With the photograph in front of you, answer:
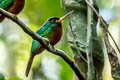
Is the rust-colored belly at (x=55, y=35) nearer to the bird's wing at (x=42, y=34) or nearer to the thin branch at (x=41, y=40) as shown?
the bird's wing at (x=42, y=34)

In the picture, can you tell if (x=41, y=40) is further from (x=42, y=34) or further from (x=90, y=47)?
(x=42, y=34)

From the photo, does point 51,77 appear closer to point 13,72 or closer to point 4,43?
point 13,72

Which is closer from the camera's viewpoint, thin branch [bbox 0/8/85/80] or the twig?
thin branch [bbox 0/8/85/80]

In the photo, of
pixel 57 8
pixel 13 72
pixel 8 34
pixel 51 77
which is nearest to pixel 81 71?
pixel 57 8

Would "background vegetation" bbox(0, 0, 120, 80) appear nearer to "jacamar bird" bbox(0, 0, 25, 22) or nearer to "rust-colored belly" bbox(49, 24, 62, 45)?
"rust-colored belly" bbox(49, 24, 62, 45)

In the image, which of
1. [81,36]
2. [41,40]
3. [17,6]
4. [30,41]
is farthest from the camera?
[30,41]

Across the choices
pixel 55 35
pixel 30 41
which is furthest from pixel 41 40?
pixel 30 41

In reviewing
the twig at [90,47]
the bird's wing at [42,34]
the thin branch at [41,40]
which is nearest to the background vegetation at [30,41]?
the bird's wing at [42,34]

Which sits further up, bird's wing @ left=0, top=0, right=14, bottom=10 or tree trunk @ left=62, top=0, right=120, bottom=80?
bird's wing @ left=0, top=0, right=14, bottom=10

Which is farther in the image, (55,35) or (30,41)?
(30,41)

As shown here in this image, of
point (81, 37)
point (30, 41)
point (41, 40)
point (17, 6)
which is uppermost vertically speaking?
point (17, 6)

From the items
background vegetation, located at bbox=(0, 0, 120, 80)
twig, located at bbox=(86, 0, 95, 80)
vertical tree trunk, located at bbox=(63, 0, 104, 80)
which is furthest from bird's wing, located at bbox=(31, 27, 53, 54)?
background vegetation, located at bbox=(0, 0, 120, 80)

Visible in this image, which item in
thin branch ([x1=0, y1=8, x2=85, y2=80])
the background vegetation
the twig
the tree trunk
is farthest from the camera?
the background vegetation

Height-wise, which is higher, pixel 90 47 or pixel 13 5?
pixel 13 5
